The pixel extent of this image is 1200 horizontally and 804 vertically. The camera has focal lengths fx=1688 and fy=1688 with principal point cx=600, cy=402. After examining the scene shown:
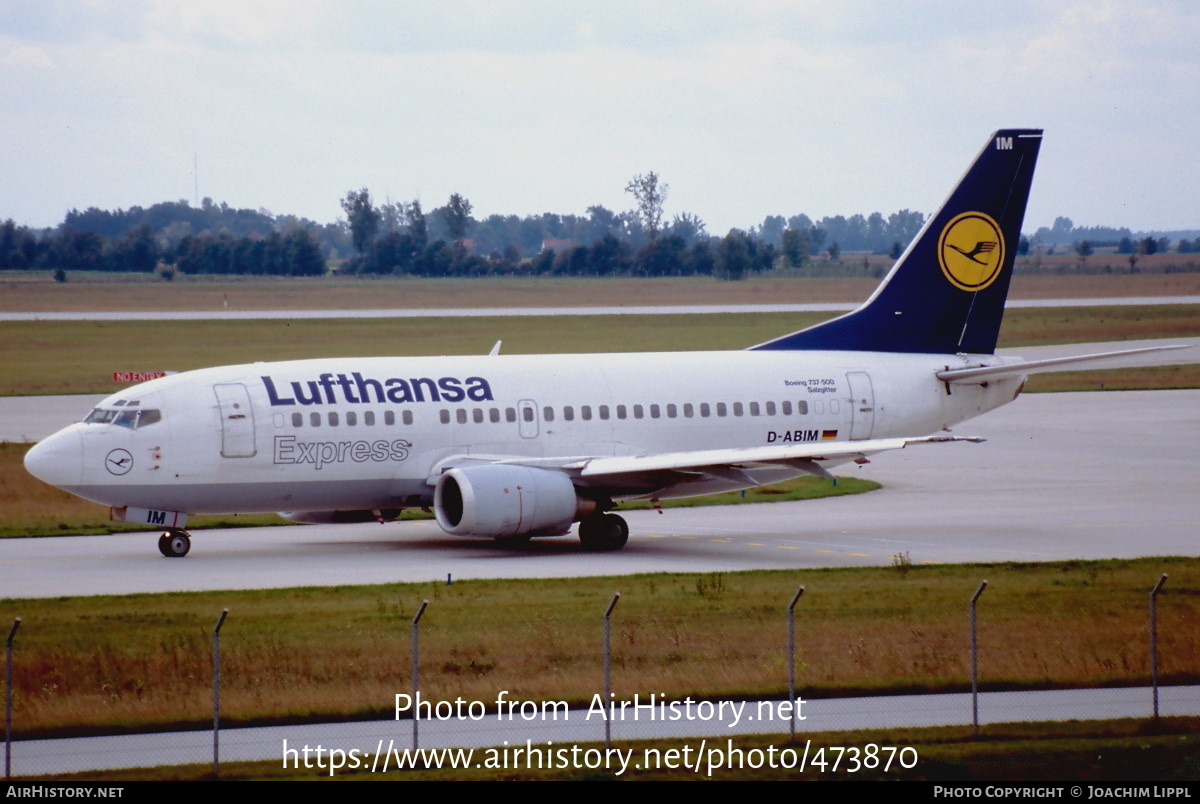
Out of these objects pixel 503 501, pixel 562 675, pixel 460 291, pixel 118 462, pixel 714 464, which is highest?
pixel 460 291

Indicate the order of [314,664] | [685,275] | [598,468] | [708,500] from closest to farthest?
[314,664], [598,468], [708,500], [685,275]

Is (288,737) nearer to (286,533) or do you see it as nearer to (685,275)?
(286,533)

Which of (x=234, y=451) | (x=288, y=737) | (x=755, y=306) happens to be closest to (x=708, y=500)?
(x=234, y=451)

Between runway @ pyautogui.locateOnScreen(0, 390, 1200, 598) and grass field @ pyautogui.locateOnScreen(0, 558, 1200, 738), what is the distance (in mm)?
3269

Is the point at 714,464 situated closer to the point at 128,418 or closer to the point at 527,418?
the point at 527,418

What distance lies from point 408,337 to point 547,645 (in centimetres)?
7455

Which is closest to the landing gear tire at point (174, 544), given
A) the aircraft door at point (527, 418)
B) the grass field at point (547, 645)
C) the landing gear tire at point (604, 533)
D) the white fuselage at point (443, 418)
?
the white fuselage at point (443, 418)

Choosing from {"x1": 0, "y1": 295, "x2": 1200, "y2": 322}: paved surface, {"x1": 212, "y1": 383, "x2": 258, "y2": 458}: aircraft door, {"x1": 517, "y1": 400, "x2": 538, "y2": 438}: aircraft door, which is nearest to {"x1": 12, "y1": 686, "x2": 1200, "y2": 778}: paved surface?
Result: {"x1": 212, "y1": 383, "x2": 258, "y2": 458}: aircraft door

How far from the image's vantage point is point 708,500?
43.2 metres

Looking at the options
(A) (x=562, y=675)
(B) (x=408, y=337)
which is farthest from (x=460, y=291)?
(A) (x=562, y=675)

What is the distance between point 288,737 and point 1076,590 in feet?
45.1

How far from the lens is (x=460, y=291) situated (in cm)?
15325

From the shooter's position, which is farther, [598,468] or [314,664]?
[598,468]

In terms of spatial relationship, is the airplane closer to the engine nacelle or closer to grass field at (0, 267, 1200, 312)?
the engine nacelle
